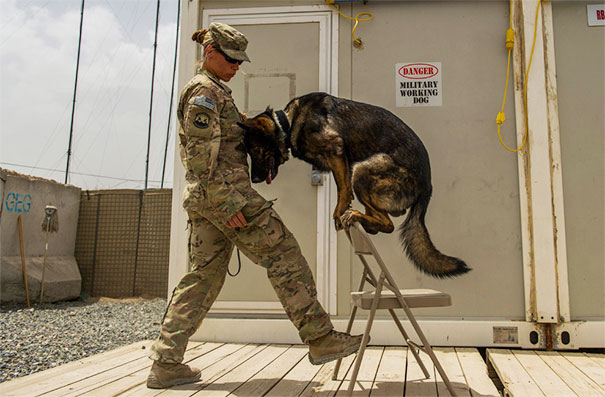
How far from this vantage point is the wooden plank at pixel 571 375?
213 centimetres

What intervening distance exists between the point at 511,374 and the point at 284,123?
1.90 meters

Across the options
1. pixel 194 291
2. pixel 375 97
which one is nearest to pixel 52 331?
pixel 194 291

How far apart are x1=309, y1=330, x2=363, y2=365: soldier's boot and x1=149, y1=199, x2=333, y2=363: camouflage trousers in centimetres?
4

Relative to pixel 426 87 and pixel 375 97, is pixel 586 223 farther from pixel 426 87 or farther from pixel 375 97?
pixel 375 97

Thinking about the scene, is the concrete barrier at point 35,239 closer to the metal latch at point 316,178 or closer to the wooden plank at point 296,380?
the metal latch at point 316,178

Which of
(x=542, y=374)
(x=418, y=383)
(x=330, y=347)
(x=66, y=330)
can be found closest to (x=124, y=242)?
(x=66, y=330)

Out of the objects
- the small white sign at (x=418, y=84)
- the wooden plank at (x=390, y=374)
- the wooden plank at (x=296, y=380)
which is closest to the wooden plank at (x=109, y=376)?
the wooden plank at (x=296, y=380)

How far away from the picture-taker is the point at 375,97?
10.9 ft

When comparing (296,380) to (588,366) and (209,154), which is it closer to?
(209,154)

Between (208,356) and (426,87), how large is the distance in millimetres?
2409

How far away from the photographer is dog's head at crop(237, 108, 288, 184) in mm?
2521

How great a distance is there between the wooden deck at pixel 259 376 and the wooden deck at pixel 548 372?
0.39ft

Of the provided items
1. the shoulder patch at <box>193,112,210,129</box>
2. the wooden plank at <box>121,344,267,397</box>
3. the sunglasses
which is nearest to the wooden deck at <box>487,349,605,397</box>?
the wooden plank at <box>121,344,267,397</box>

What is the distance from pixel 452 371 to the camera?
2.46m
